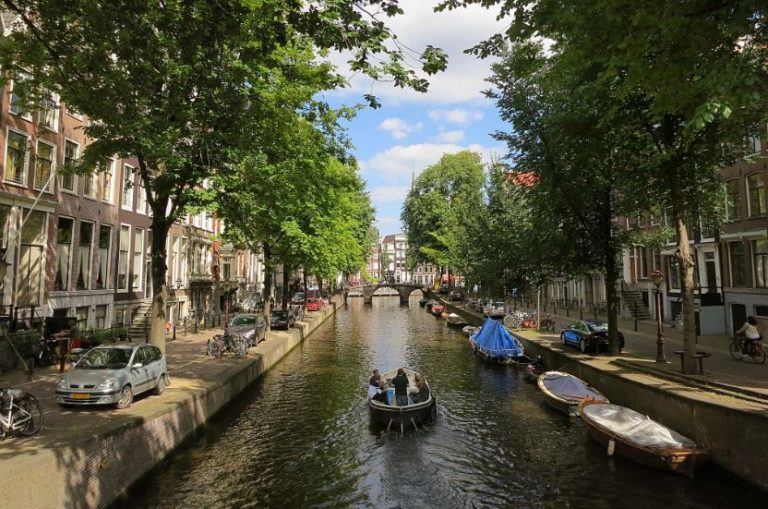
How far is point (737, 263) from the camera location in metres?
27.9

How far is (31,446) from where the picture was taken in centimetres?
957

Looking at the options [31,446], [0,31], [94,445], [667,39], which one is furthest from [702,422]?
[0,31]

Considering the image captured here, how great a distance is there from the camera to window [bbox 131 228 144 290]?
1220 inches

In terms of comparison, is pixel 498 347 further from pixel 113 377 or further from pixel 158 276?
pixel 113 377

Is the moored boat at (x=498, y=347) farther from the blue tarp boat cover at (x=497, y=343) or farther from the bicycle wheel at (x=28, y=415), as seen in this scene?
the bicycle wheel at (x=28, y=415)

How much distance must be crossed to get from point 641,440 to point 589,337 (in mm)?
11451

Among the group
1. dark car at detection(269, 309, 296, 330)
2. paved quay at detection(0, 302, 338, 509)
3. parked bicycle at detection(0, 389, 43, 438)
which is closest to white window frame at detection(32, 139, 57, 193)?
paved quay at detection(0, 302, 338, 509)

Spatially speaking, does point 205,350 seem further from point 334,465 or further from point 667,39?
point 667,39

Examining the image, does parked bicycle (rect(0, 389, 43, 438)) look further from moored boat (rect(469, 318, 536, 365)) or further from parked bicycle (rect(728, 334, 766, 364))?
parked bicycle (rect(728, 334, 766, 364))

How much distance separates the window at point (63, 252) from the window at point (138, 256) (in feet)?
20.2

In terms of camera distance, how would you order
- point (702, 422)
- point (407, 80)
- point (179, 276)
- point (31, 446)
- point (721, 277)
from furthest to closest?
point (179, 276), point (721, 277), point (702, 422), point (31, 446), point (407, 80)

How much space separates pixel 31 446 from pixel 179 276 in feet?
95.8

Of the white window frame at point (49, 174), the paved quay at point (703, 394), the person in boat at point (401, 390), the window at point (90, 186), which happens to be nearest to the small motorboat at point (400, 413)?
the person in boat at point (401, 390)

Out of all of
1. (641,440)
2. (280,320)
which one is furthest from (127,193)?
(641,440)
